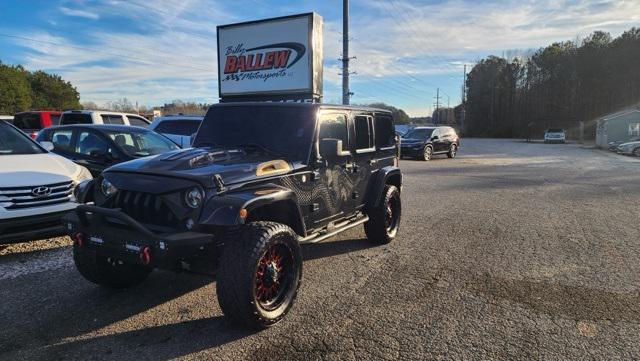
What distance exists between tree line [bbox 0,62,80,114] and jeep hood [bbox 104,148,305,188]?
4966cm

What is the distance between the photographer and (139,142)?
8664mm

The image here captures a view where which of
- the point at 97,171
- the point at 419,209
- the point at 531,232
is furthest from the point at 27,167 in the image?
the point at 531,232

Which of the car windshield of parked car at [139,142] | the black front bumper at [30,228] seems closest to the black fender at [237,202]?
the black front bumper at [30,228]

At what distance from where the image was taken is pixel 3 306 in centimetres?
425

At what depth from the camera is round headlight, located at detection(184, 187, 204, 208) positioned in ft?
12.1

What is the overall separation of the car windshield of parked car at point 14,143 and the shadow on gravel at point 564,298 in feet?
20.5

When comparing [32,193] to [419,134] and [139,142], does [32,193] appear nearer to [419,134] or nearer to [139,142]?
[139,142]

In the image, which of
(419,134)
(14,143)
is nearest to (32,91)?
(419,134)

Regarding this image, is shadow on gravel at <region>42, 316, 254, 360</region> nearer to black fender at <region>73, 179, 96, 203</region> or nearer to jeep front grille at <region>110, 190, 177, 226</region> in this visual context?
jeep front grille at <region>110, 190, 177, 226</region>

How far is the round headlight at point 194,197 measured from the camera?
3.69 metres

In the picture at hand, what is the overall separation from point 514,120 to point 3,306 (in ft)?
286

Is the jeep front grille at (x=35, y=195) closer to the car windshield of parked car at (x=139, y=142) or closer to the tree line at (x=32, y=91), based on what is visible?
the car windshield of parked car at (x=139, y=142)

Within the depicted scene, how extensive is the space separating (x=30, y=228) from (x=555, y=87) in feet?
277

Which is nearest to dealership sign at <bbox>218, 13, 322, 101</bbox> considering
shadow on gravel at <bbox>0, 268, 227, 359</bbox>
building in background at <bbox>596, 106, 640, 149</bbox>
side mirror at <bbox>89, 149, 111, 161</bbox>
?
side mirror at <bbox>89, 149, 111, 161</bbox>
